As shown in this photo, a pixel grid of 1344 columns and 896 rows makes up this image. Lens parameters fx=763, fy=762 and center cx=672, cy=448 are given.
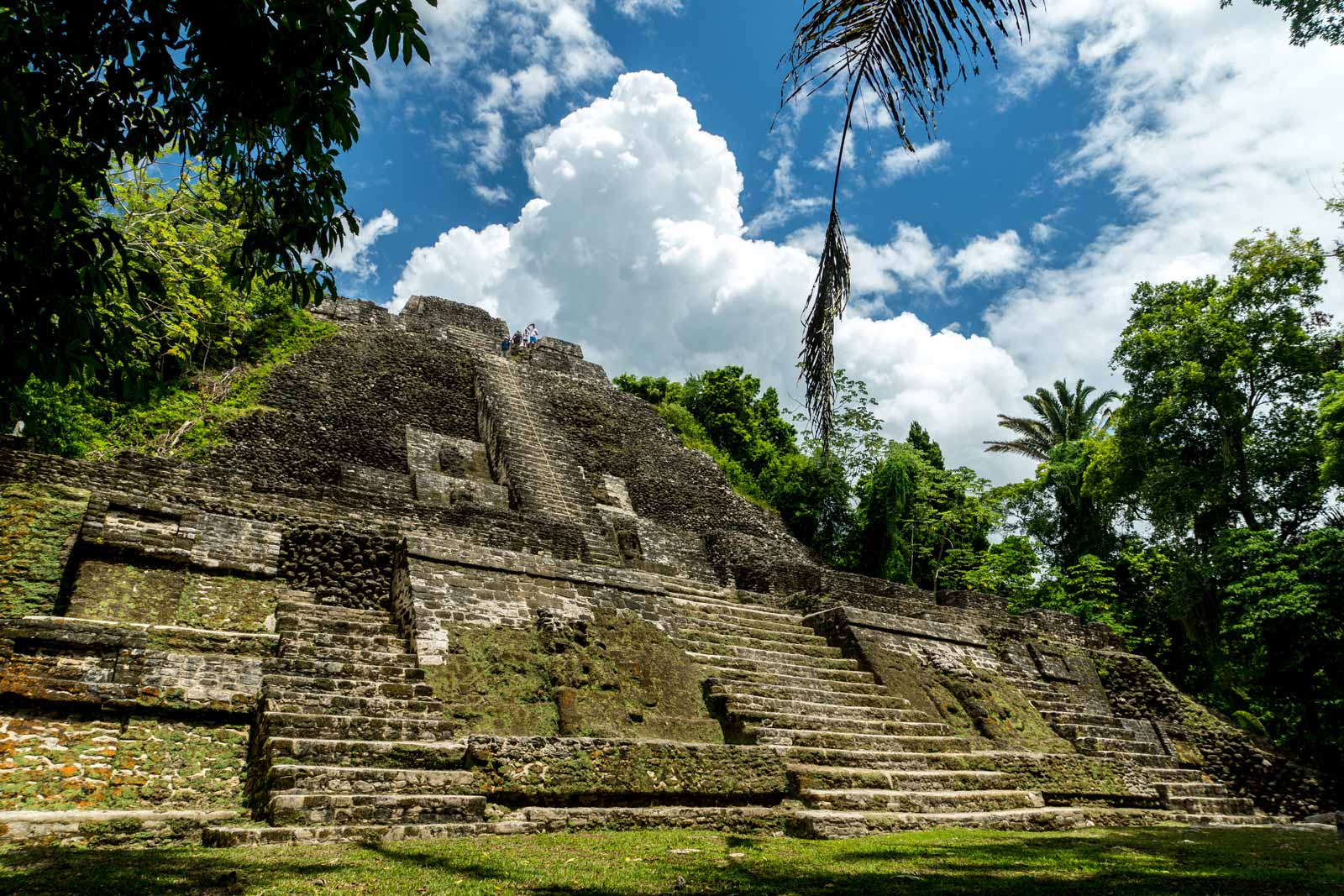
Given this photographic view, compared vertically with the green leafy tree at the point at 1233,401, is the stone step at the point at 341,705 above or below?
below

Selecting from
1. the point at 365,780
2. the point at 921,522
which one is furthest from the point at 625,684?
the point at 921,522

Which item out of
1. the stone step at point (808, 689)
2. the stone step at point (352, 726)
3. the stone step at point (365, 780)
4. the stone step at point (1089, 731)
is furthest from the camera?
the stone step at point (1089, 731)

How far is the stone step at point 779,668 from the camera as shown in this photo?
8.09m

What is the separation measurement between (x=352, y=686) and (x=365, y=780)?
112 centimetres

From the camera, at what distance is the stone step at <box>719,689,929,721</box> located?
715 cm

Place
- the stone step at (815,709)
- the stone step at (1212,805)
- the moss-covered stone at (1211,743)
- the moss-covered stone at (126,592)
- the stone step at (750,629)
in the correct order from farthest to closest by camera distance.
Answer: the moss-covered stone at (1211,743)
the stone step at (1212,805)
the stone step at (750,629)
the stone step at (815,709)
the moss-covered stone at (126,592)

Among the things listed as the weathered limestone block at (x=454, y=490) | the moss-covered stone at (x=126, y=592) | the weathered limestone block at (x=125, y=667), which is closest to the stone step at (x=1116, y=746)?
the weathered limestone block at (x=454, y=490)

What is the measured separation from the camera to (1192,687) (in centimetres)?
1733

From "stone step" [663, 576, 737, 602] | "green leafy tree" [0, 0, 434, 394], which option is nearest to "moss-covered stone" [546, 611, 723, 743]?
"stone step" [663, 576, 737, 602]

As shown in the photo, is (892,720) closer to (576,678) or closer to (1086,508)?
(576,678)

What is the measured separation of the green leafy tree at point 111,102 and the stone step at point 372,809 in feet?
8.29

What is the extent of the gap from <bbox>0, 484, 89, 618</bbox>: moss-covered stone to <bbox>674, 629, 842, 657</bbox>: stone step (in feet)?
17.8

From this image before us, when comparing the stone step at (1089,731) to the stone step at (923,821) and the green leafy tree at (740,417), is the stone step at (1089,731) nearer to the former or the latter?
the stone step at (923,821)

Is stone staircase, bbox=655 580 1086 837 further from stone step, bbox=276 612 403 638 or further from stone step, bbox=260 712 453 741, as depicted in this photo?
stone step, bbox=276 612 403 638
